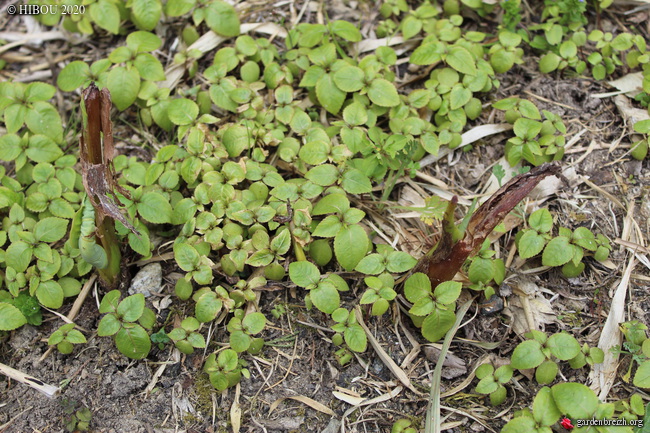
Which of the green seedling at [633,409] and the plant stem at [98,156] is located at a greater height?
the plant stem at [98,156]

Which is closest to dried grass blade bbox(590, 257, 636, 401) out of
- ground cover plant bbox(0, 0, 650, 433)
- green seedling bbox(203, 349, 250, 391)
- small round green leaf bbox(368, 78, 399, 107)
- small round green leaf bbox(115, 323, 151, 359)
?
ground cover plant bbox(0, 0, 650, 433)

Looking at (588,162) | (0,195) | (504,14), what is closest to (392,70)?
(504,14)

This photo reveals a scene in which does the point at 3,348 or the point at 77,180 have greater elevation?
the point at 77,180

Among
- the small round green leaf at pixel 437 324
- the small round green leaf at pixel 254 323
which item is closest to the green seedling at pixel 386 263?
the small round green leaf at pixel 437 324

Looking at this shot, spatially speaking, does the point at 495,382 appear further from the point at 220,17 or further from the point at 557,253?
the point at 220,17

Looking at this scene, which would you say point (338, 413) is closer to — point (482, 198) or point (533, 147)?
point (482, 198)

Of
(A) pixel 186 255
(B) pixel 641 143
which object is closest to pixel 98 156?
(A) pixel 186 255

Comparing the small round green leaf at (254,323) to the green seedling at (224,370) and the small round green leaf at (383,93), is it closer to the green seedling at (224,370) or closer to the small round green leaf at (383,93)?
the green seedling at (224,370)

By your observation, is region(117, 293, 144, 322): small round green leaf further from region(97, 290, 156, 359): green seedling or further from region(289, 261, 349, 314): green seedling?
region(289, 261, 349, 314): green seedling
